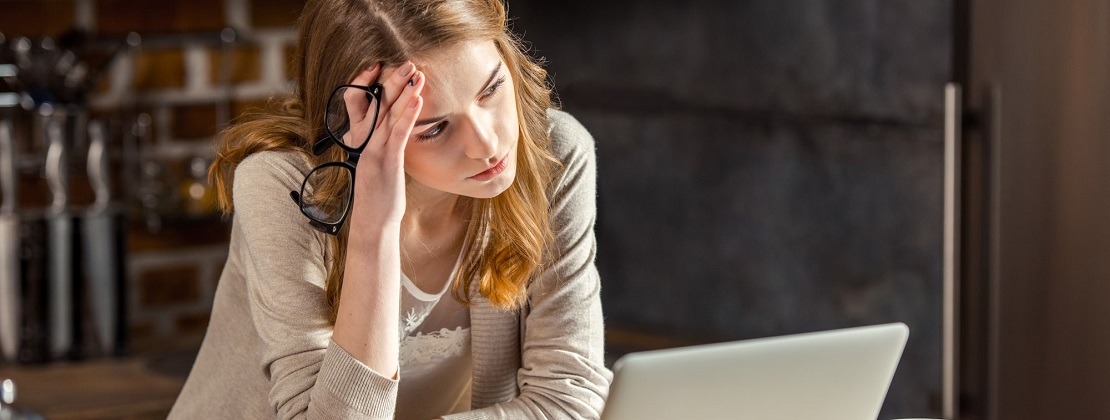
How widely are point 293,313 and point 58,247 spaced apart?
2.21 m

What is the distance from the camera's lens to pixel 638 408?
99 centimetres

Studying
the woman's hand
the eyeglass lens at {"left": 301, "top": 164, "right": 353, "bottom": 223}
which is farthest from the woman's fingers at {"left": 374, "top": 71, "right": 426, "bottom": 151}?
the eyeglass lens at {"left": 301, "top": 164, "right": 353, "bottom": 223}

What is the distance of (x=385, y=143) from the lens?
1.08m

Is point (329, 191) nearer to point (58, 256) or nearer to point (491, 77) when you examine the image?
point (491, 77)

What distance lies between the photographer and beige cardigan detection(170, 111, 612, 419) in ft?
3.76

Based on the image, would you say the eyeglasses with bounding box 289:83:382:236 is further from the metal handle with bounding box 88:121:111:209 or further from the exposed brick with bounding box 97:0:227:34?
the exposed brick with bounding box 97:0:227:34

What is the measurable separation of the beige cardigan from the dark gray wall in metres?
1.25

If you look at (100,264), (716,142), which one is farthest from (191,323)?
(716,142)

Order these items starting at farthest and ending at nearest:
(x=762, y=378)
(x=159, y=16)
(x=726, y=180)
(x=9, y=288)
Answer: (x=159, y=16) < (x=9, y=288) < (x=726, y=180) < (x=762, y=378)

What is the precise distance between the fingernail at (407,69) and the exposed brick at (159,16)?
8.30 feet

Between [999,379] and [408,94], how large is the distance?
4.25 feet

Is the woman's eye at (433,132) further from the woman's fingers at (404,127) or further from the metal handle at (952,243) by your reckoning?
the metal handle at (952,243)

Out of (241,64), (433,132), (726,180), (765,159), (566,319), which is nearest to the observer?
(433,132)

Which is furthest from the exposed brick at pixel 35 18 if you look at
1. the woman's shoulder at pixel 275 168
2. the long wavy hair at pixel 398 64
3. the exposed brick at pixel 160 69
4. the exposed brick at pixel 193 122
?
the woman's shoulder at pixel 275 168
